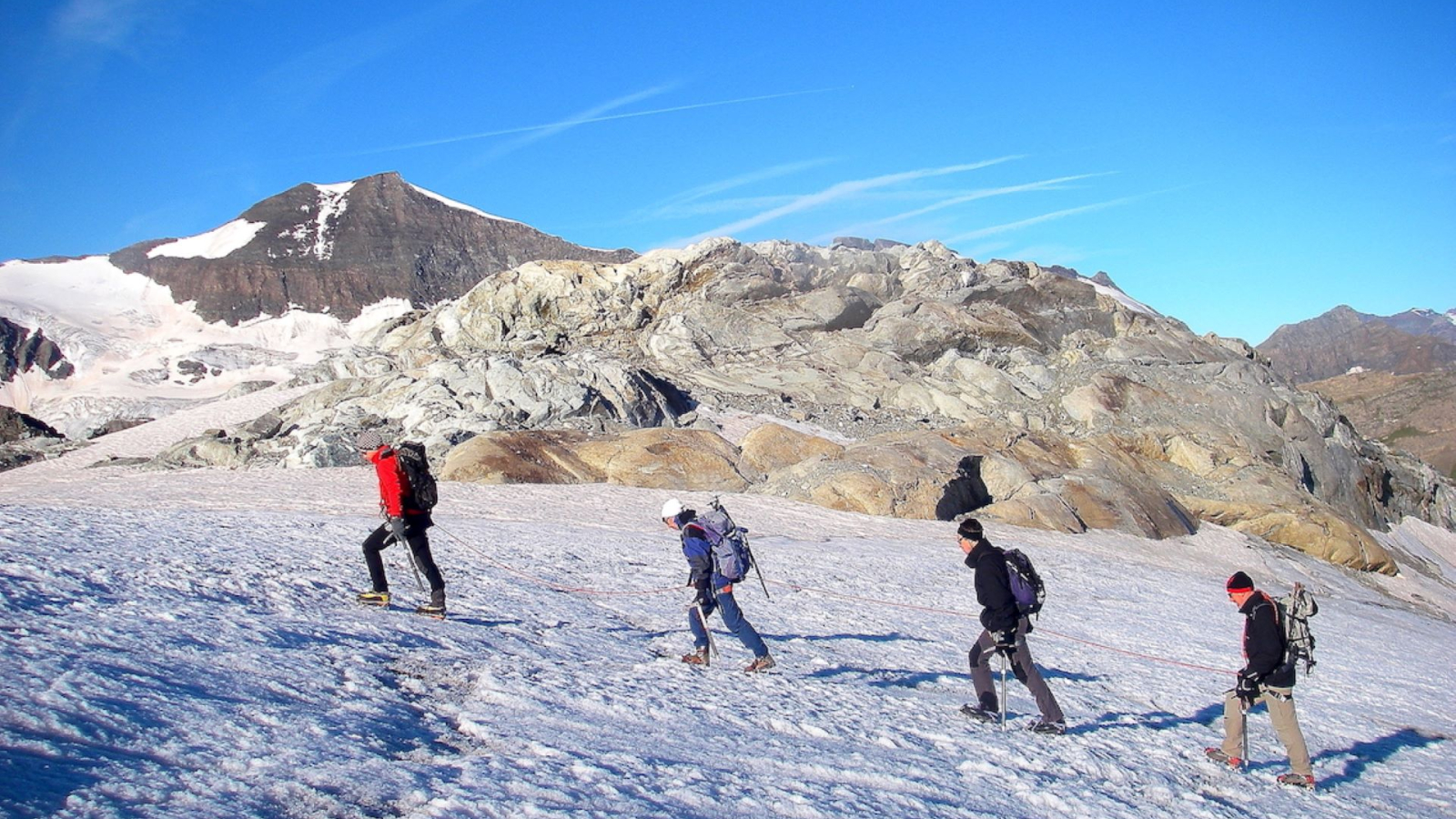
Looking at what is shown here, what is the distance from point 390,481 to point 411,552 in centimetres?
72

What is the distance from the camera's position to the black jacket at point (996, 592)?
294 inches

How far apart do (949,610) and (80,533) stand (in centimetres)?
1139

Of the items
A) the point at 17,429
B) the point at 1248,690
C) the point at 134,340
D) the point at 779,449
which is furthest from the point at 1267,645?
the point at 134,340

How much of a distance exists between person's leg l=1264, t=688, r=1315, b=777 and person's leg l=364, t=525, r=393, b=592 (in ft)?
25.2

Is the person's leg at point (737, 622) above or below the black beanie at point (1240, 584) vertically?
below

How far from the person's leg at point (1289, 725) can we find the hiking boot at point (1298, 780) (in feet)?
0.09

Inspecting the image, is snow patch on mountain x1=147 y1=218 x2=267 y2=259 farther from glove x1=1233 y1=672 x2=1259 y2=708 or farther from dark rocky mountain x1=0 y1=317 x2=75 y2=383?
glove x1=1233 y1=672 x2=1259 y2=708

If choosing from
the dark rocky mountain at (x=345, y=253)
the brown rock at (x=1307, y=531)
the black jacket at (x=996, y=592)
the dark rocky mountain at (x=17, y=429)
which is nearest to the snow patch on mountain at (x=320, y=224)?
the dark rocky mountain at (x=345, y=253)

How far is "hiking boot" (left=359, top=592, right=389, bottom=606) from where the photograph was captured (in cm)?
881

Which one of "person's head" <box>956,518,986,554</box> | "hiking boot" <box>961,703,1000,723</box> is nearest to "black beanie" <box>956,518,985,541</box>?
"person's head" <box>956,518,986,554</box>

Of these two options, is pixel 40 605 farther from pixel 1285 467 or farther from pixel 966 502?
pixel 1285 467

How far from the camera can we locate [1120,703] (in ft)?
31.8

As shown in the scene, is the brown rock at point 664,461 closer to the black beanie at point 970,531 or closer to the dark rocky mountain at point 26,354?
the black beanie at point 970,531

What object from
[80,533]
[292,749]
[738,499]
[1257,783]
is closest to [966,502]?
[738,499]
